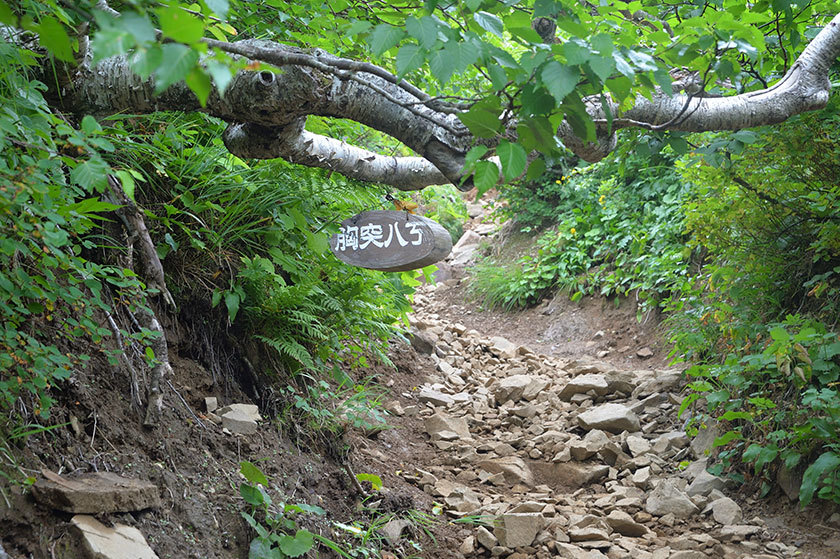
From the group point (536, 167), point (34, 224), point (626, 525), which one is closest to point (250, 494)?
point (34, 224)

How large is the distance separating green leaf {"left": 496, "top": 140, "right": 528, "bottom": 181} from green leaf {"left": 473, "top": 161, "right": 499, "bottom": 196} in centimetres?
10

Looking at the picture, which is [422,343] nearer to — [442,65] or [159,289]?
[159,289]

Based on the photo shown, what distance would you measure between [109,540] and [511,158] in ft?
5.25

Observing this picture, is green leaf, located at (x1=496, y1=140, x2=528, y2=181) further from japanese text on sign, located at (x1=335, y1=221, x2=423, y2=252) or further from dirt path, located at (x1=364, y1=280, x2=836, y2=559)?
dirt path, located at (x1=364, y1=280, x2=836, y2=559)

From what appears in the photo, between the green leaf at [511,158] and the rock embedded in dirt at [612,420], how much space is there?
129 inches

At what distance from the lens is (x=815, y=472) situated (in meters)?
3.12

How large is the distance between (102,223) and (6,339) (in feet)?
3.68

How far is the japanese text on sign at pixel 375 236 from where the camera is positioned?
3277mm

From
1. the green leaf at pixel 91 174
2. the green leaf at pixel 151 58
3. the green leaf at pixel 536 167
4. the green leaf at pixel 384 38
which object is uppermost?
the green leaf at pixel 384 38

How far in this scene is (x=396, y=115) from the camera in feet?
9.15

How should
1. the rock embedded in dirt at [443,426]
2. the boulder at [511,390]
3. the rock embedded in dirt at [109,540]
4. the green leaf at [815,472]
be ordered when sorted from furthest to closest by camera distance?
the boulder at [511,390] → the rock embedded in dirt at [443,426] → the green leaf at [815,472] → the rock embedded in dirt at [109,540]

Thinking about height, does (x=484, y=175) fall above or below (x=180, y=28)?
below

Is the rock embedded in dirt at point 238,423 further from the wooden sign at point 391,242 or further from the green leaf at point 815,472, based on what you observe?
the green leaf at point 815,472

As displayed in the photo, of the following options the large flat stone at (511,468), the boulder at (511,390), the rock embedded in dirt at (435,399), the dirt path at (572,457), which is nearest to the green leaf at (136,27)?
the dirt path at (572,457)
